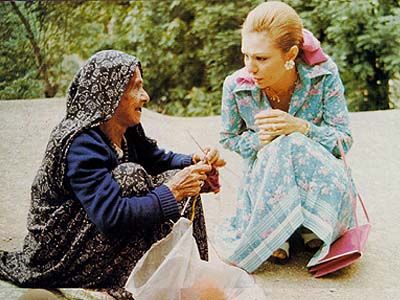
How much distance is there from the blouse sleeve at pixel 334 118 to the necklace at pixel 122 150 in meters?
0.84

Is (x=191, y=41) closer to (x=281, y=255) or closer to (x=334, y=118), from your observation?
(x=334, y=118)

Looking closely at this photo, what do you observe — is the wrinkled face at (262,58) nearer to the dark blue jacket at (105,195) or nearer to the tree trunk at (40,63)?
the dark blue jacket at (105,195)

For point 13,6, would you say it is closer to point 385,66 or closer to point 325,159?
point 325,159

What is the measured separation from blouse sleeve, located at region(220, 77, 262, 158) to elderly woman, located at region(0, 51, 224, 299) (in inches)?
21.5

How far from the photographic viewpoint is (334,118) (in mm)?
2793

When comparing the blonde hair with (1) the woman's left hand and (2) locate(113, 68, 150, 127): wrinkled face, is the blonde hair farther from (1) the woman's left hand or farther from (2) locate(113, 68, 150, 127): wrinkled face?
(2) locate(113, 68, 150, 127): wrinkled face

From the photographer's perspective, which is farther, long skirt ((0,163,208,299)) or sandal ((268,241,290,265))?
sandal ((268,241,290,265))

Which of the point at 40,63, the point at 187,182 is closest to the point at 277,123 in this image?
the point at 187,182

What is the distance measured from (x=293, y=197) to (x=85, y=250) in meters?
0.90

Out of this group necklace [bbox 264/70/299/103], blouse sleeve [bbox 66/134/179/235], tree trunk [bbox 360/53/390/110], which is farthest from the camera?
tree trunk [bbox 360/53/390/110]

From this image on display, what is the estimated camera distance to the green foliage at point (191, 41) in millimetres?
5875

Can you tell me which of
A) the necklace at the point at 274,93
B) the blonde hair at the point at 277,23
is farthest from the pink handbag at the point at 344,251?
the blonde hair at the point at 277,23

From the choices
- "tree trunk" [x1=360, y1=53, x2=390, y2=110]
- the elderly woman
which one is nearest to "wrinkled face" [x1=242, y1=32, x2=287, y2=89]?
the elderly woman

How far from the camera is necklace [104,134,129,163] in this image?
2.29 meters
